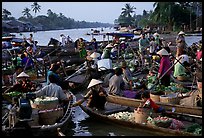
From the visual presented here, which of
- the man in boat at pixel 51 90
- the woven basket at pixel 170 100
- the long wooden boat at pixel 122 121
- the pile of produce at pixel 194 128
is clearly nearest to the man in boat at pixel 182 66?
the woven basket at pixel 170 100

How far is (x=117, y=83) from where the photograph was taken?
957 centimetres

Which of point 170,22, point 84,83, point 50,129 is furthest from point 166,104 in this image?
point 170,22

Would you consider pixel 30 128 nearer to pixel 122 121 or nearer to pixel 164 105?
pixel 122 121

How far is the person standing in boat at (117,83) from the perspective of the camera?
31.2 feet

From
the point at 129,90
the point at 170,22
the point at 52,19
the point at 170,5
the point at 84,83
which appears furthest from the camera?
the point at 52,19

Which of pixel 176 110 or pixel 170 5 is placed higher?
pixel 170 5

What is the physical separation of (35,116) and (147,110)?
233 centimetres

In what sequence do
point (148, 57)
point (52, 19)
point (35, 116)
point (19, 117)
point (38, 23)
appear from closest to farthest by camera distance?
point (19, 117) < point (35, 116) < point (148, 57) < point (38, 23) < point (52, 19)

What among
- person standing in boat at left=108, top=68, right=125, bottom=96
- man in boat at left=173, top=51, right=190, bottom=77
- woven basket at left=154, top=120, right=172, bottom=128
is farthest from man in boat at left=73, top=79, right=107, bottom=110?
man in boat at left=173, top=51, right=190, bottom=77

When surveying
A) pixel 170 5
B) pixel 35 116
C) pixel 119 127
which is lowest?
pixel 119 127

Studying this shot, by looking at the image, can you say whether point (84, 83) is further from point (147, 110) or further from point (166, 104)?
point (147, 110)

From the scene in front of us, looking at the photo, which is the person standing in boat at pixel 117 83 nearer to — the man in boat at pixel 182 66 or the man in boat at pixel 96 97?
the man in boat at pixel 96 97

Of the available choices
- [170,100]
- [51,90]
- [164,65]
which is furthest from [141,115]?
[164,65]

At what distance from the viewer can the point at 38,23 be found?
111375mm
